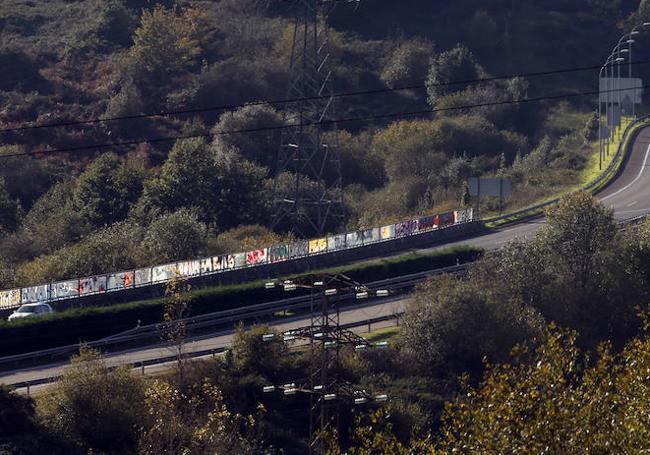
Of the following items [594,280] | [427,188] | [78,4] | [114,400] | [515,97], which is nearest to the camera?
[114,400]

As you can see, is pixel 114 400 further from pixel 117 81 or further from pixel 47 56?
pixel 47 56

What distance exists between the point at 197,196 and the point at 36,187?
1591cm

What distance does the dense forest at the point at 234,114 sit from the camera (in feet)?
247

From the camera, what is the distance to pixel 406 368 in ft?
152

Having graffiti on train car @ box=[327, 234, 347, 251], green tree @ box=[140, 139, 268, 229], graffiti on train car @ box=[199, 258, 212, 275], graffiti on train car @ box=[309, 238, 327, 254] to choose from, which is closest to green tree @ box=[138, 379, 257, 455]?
graffiti on train car @ box=[199, 258, 212, 275]

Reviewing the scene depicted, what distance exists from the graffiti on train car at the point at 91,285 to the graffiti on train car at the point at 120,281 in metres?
0.28

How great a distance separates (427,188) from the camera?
8075 centimetres

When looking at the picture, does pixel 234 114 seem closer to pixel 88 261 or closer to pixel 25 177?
pixel 25 177

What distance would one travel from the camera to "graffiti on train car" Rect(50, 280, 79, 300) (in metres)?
50.7

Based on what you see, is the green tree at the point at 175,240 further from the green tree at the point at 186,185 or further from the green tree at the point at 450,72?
the green tree at the point at 450,72

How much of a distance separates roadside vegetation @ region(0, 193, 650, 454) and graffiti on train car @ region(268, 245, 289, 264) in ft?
28.5

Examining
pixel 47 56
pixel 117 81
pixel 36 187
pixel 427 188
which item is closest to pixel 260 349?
pixel 427 188

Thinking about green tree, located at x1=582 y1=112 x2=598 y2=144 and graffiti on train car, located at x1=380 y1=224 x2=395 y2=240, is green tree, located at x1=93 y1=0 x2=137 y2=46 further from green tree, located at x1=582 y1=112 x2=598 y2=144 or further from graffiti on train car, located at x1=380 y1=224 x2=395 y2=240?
graffiti on train car, located at x1=380 y1=224 x2=395 y2=240

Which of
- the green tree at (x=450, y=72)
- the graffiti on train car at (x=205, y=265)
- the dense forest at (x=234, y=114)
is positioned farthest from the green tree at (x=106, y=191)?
the green tree at (x=450, y=72)
